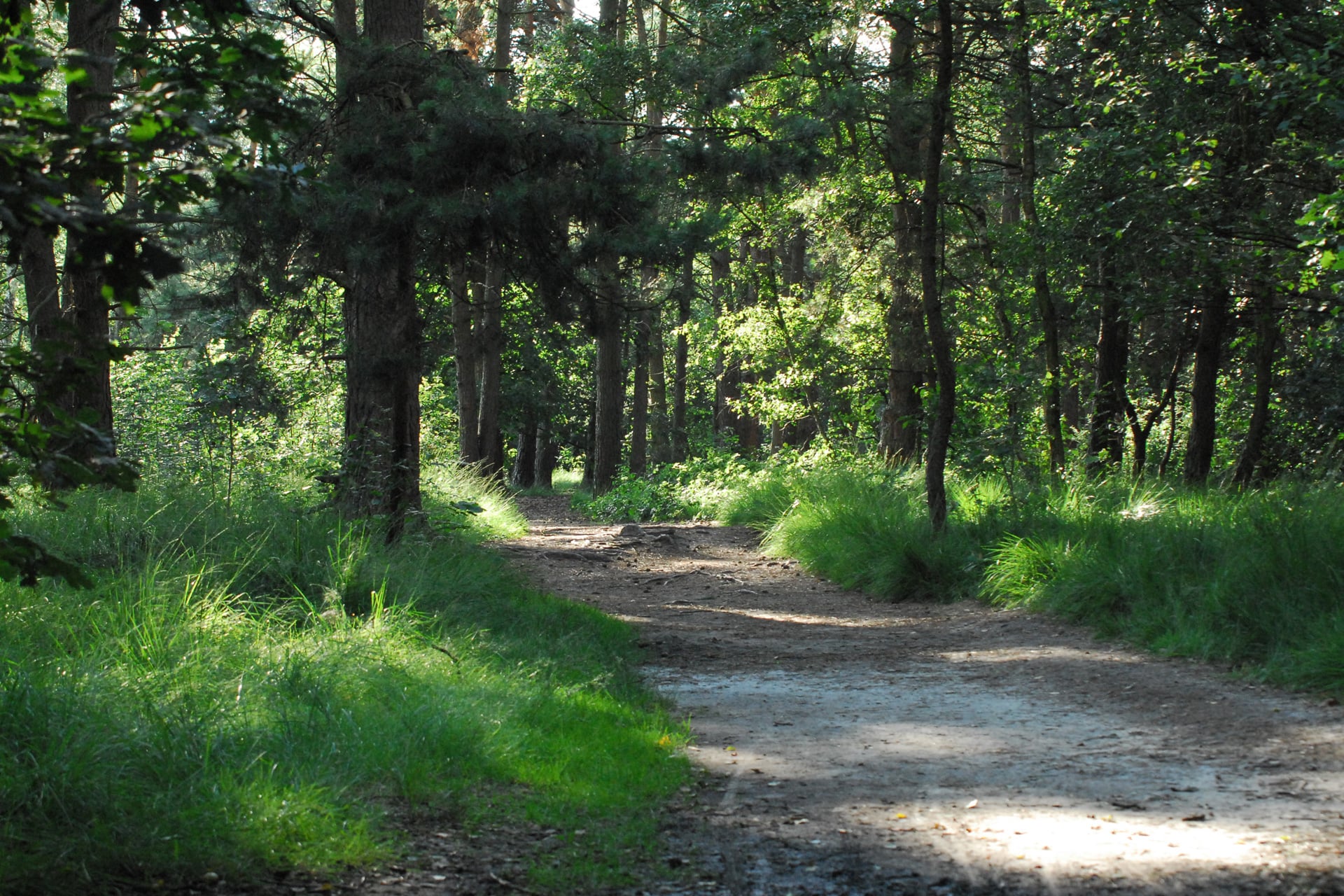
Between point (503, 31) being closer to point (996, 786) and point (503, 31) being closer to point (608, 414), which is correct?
point (608, 414)

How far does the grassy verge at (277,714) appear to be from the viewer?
141 inches

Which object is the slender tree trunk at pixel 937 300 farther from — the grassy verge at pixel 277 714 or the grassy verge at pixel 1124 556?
the grassy verge at pixel 277 714

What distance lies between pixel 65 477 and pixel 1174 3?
10.5 meters

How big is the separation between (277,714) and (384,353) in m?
5.67

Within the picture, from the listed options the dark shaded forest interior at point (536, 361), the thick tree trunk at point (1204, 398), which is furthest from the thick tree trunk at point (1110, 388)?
the thick tree trunk at point (1204, 398)

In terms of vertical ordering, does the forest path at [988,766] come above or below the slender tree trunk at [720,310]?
below

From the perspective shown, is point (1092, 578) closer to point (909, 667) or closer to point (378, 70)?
point (909, 667)

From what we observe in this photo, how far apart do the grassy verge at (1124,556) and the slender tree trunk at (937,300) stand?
0.44 meters

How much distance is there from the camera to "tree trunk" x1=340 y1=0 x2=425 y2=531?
31.0ft

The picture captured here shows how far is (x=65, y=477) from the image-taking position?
2.76 m

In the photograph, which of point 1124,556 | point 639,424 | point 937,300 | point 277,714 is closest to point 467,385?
point 639,424

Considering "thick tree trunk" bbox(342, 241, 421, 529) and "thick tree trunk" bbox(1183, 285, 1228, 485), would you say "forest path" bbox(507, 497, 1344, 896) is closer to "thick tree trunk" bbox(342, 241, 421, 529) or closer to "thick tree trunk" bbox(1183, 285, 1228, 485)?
"thick tree trunk" bbox(342, 241, 421, 529)

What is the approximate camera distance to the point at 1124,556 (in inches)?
350

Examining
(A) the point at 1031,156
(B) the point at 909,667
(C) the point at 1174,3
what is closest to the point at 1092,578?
(B) the point at 909,667
